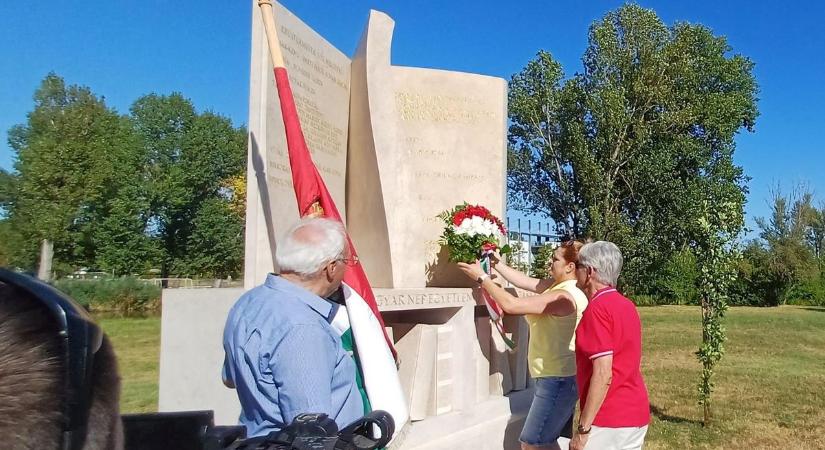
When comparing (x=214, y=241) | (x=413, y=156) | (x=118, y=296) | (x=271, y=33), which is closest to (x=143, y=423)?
(x=271, y=33)

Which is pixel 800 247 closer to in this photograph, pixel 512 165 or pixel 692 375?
pixel 512 165

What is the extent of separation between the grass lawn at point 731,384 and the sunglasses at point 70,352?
129 centimetres

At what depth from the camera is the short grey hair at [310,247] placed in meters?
2.12

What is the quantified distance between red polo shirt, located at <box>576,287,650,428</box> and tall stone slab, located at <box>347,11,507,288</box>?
2.19m

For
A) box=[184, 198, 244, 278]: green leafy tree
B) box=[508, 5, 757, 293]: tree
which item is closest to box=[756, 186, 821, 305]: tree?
box=[508, 5, 757, 293]: tree

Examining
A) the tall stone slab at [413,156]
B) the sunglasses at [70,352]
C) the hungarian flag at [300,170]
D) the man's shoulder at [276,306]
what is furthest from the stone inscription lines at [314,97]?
the sunglasses at [70,352]

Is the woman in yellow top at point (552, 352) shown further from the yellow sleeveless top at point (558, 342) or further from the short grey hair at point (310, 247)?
the short grey hair at point (310, 247)

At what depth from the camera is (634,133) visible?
82.7 ft

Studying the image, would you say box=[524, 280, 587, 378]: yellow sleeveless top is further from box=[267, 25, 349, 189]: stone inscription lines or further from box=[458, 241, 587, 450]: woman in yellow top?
box=[267, 25, 349, 189]: stone inscription lines

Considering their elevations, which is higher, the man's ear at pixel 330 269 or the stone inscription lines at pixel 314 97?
the stone inscription lines at pixel 314 97

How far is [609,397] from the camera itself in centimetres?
359

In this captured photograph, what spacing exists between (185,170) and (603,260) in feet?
104

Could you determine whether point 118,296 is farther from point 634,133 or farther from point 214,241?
point 634,133

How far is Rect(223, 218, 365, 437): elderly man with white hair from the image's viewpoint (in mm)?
1861
